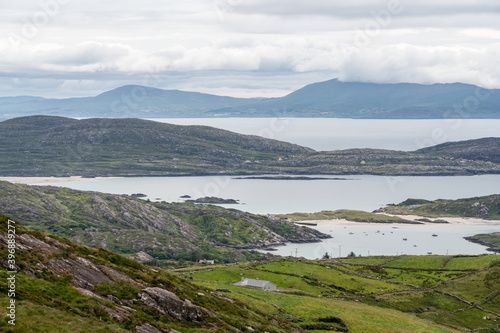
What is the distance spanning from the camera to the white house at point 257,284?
90.1 metres

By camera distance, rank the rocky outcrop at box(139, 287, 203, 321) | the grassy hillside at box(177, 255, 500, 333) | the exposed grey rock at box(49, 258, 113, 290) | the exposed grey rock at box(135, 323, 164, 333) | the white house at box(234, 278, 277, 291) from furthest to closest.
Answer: the white house at box(234, 278, 277, 291) < the grassy hillside at box(177, 255, 500, 333) < the rocky outcrop at box(139, 287, 203, 321) < the exposed grey rock at box(49, 258, 113, 290) < the exposed grey rock at box(135, 323, 164, 333)

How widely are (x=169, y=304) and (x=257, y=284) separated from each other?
50535 millimetres

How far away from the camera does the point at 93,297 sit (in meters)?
37.5

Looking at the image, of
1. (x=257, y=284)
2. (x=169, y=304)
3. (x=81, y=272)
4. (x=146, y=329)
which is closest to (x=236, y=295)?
(x=257, y=284)

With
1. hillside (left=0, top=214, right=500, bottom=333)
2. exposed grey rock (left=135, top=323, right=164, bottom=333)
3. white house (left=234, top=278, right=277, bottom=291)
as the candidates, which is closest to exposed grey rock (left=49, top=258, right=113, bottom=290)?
hillside (left=0, top=214, right=500, bottom=333)

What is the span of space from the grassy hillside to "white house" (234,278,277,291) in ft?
7.71

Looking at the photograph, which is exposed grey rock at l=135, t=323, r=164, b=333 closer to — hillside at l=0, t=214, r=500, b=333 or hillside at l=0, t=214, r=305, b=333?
hillside at l=0, t=214, r=305, b=333

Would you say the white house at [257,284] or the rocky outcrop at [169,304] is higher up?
the rocky outcrop at [169,304]

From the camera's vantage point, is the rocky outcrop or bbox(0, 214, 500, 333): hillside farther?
the rocky outcrop

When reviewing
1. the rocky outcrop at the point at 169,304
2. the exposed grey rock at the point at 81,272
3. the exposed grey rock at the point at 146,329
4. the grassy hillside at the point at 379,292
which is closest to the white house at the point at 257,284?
the grassy hillside at the point at 379,292

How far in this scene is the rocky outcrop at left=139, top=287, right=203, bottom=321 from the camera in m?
41.3

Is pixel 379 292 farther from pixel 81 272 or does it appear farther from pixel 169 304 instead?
pixel 81 272

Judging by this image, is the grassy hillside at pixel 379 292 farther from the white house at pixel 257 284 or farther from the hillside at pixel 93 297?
the hillside at pixel 93 297

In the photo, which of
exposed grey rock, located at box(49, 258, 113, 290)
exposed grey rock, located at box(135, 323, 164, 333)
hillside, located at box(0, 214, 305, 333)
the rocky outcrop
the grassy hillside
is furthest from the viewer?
the grassy hillside
